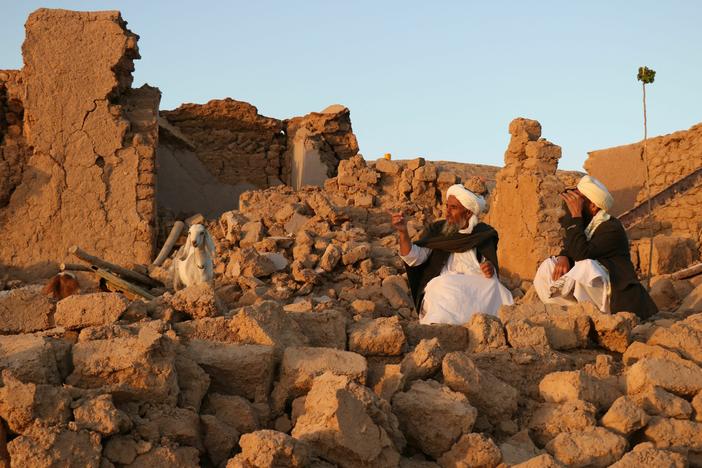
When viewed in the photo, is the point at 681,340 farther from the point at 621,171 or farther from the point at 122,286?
the point at 621,171

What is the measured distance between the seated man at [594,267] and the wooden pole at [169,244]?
Answer: 690 centimetres

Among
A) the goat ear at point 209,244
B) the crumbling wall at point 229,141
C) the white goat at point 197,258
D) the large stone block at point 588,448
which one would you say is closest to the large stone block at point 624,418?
the large stone block at point 588,448

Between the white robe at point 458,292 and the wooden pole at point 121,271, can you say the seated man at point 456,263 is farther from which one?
the wooden pole at point 121,271

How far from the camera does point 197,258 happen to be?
947cm

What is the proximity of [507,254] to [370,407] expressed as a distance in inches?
310

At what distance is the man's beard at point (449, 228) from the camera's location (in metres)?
6.76

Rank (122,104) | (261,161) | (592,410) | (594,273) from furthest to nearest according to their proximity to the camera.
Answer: (261,161)
(122,104)
(594,273)
(592,410)

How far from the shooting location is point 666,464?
347 centimetres

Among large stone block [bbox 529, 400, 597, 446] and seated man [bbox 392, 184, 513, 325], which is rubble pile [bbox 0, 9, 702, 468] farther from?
seated man [bbox 392, 184, 513, 325]

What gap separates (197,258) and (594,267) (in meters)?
4.24

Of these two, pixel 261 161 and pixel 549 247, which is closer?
pixel 549 247

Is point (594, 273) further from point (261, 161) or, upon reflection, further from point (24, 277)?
point (261, 161)

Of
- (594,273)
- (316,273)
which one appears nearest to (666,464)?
(594,273)

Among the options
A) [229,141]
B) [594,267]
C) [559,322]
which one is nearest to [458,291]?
[594,267]
